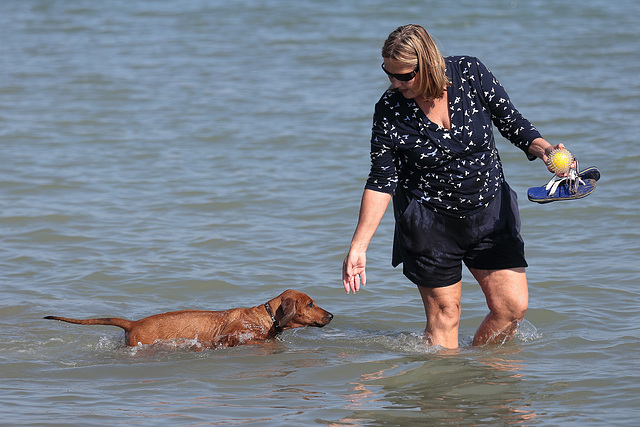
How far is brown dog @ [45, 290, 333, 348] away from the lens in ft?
18.2

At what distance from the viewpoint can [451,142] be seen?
446 centimetres

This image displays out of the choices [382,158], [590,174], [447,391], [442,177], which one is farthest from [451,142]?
[447,391]

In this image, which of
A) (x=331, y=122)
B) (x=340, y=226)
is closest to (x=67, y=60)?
(x=331, y=122)

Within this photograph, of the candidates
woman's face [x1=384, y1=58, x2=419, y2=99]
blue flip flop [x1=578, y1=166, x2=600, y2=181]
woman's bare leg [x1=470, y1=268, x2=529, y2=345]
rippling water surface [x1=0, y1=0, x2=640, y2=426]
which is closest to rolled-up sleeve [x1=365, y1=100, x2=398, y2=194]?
woman's face [x1=384, y1=58, x2=419, y2=99]

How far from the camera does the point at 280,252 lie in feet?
25.2

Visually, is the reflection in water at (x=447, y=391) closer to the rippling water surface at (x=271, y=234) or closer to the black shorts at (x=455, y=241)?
the rippling water surface at (x=271, y=234)

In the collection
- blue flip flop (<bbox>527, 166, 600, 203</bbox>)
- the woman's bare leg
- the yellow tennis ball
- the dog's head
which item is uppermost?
the yellow tennis ball

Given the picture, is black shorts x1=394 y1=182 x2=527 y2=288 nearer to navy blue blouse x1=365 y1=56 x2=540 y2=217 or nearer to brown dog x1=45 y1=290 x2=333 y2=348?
navy blue blouse x1=365 y1=56 x2=540 y2=217

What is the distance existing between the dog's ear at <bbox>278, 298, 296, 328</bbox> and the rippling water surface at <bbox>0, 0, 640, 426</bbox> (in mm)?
195

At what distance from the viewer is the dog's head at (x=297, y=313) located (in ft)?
19.0

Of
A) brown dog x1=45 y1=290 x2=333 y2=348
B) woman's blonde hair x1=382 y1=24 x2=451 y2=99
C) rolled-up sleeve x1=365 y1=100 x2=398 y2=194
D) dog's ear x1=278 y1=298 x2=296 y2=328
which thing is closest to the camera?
woman's blonde hair x1=382 y1=24 x2=451 y2=99

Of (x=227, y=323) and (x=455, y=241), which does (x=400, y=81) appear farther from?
(x=227, y=323)

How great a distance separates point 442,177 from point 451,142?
8.0 inches

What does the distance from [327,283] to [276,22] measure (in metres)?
13.6
